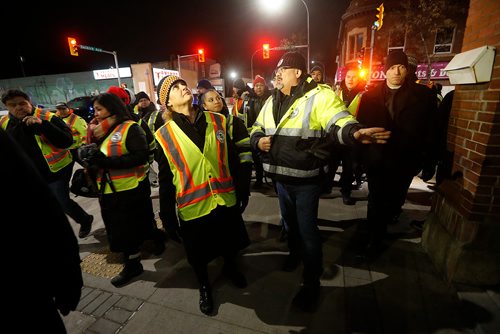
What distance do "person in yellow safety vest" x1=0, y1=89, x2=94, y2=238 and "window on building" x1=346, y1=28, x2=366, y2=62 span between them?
94.2 feet

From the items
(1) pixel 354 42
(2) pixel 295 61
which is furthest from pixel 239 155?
(1) pixel 354 42

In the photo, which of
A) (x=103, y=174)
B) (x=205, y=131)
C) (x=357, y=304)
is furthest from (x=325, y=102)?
(x=103, y=174)

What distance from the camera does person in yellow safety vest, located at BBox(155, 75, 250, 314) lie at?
2.31m

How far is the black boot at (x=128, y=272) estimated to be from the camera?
2.96 meters

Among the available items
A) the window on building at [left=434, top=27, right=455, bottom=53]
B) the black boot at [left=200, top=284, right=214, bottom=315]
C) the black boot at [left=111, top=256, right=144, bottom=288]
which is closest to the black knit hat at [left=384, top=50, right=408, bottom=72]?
the black boot at [left=200, top=284, right=214, bottom=315]

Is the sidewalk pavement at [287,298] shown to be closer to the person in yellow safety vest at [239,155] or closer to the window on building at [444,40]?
the person in yellow safety vest at [239,155]

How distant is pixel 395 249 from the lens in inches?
128

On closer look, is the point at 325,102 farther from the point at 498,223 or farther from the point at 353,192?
the point at 353,192

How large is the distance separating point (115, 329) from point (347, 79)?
5.04 meters

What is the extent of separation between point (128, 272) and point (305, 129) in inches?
100

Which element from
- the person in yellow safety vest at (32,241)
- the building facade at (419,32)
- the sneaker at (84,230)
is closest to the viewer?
the person in yellow safety vest at (32,241)

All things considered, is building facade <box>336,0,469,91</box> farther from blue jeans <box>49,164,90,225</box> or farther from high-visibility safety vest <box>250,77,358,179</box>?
blue jeans <box>49,164,90,225</box>

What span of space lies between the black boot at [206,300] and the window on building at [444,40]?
26467 millimetres

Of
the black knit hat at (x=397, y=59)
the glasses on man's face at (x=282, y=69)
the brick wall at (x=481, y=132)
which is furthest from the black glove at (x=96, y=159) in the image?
the brick wall at (x=481, y=132)
